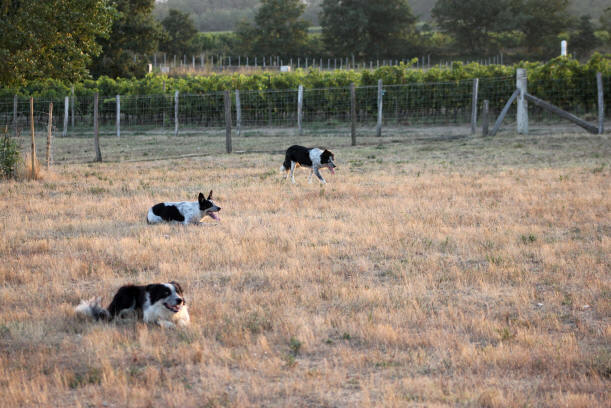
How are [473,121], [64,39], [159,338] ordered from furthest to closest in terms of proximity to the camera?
[473,121], [64,39], [159,338]

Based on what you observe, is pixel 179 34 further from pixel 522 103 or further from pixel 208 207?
pixel 208 207

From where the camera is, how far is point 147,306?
5367 mm

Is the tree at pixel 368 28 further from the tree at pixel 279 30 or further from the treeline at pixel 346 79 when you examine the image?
the treeline at pixel 346 79

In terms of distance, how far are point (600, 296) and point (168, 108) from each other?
3398 centimetres

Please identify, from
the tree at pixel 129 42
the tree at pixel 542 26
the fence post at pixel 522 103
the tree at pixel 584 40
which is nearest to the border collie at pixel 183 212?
the fence post at pixel 522 103

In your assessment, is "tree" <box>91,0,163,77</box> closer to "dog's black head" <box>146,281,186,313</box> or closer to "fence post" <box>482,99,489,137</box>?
"fence post" <box>482,99,489,137</box>

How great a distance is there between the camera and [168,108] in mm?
37625

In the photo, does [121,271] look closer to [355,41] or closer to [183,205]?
[183,205]

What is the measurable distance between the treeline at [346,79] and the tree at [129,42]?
8.51 metres

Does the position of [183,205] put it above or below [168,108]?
below

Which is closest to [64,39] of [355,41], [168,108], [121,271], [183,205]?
[183,205]

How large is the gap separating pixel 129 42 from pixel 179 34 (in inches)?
691

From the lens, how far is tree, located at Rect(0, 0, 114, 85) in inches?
583

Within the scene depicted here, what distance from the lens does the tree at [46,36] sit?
14805 millimetres
